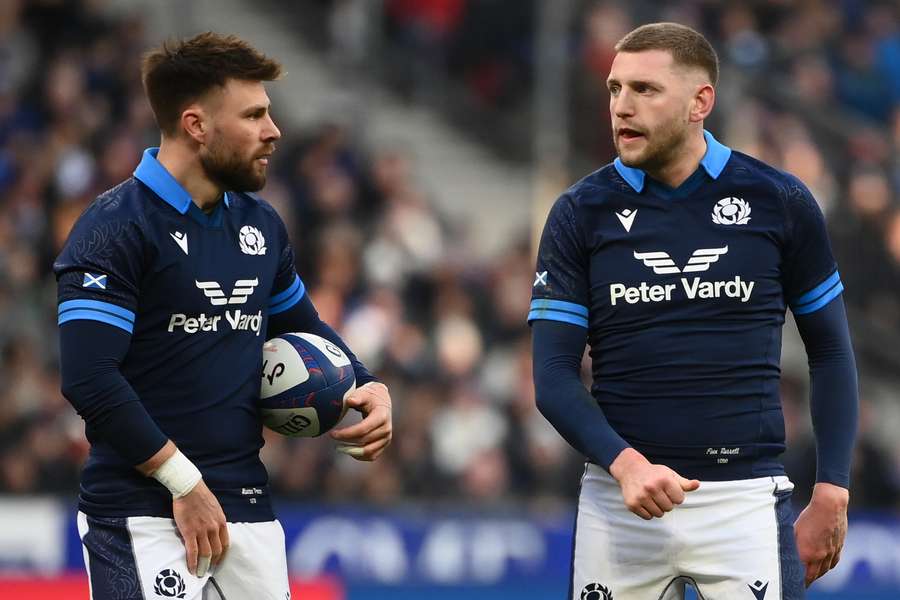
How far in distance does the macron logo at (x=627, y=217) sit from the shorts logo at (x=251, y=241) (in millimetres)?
1118

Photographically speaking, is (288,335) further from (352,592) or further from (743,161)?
(352,592)

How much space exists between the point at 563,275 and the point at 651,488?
0.81m

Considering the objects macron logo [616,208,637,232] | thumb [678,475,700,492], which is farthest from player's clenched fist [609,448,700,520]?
macron logo [616,208,637,232]

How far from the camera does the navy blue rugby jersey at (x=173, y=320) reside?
4906 millimetres

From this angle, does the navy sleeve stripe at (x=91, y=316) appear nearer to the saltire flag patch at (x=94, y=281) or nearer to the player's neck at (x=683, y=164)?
the saltire flag patch at (x=94, y=281)

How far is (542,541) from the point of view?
34.1 feet

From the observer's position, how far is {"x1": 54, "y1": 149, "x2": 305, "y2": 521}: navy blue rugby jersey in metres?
4.91

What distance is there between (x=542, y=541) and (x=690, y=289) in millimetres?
5534

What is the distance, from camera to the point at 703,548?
4.99 m

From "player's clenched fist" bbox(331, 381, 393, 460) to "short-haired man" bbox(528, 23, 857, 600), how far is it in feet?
1.65

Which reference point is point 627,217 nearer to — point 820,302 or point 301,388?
point 820,302

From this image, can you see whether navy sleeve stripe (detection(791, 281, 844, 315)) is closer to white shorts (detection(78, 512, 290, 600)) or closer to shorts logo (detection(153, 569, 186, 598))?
white shorts (detection(78, 512, 290, 600))

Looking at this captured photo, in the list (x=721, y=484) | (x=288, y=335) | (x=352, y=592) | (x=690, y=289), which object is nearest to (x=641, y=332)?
(x=690, y=289)

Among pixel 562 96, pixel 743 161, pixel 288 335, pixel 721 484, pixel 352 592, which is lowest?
pixel 352 592
